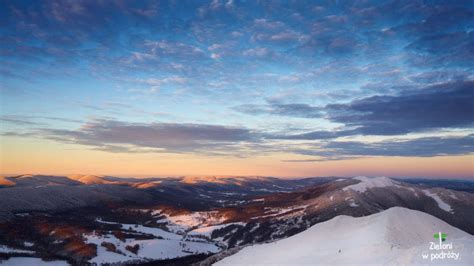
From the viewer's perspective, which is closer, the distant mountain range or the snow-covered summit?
the distant mountain range

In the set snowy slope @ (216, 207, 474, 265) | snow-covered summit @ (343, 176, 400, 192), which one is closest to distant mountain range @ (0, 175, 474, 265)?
snow-covered summit @ (343, 176, 400, 192)

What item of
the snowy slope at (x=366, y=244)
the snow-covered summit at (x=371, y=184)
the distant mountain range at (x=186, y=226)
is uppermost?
the snow-covered summit at (x=371, y=184)

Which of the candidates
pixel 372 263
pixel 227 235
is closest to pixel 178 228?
pixel 227 235

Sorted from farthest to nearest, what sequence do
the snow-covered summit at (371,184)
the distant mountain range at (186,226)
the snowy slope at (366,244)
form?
the snow-covered summit at (371,184) < the distant mountain range at (186,226) < the snowy slope at (366,244)

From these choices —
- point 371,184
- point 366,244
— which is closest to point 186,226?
point 371,184

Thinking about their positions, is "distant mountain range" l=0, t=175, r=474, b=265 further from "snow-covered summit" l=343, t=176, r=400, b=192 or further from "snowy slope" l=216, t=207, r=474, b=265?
"snowy slope" l=216, t=207, r=474, b=265

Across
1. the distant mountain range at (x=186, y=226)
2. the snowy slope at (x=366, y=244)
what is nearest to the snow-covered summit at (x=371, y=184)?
the distant mountain range at (x=186, y=226)

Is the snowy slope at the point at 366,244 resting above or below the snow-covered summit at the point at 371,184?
below

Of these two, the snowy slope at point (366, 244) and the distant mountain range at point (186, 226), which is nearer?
the snowy slope at point (366, 244)

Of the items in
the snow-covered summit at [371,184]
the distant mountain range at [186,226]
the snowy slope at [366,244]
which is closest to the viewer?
the snowy slope at [366,244]

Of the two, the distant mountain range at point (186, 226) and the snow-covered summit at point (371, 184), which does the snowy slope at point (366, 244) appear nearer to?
the distant mountain range at point (186, 226)
